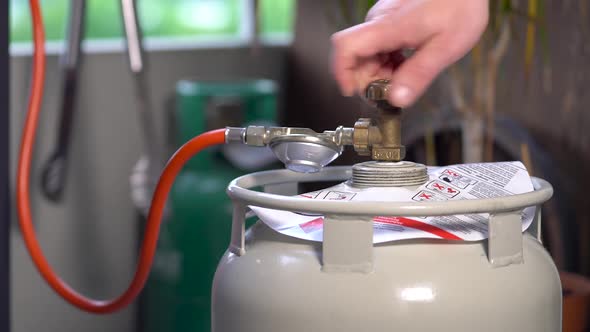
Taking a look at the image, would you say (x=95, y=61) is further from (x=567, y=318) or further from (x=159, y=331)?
(x=567, y=318)

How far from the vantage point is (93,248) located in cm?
199

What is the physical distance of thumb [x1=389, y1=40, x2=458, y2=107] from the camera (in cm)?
80

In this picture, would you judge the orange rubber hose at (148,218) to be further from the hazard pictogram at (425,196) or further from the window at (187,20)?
the window at (187,20)

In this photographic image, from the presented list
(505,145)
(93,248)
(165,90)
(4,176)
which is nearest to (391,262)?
(4,176)

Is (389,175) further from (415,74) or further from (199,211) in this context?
(199,211)

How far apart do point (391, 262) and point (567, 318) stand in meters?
0.76

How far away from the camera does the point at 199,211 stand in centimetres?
181

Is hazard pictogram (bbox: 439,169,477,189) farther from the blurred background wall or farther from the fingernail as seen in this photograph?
the blurred background wall

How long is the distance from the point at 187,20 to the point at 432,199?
163 centimetres

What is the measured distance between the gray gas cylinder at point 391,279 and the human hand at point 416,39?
0.39ft

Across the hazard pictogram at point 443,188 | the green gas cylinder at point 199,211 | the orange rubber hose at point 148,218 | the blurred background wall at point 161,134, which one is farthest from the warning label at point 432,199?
the green gas cylinder at point 199,211

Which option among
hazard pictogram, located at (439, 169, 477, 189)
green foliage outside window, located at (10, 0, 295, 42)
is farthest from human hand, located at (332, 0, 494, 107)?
green foliage outside window, located at (10, 0, 295, 42)

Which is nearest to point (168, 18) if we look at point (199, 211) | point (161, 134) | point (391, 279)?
point (161, 134)

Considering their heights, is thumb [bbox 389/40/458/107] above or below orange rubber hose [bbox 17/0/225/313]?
above
